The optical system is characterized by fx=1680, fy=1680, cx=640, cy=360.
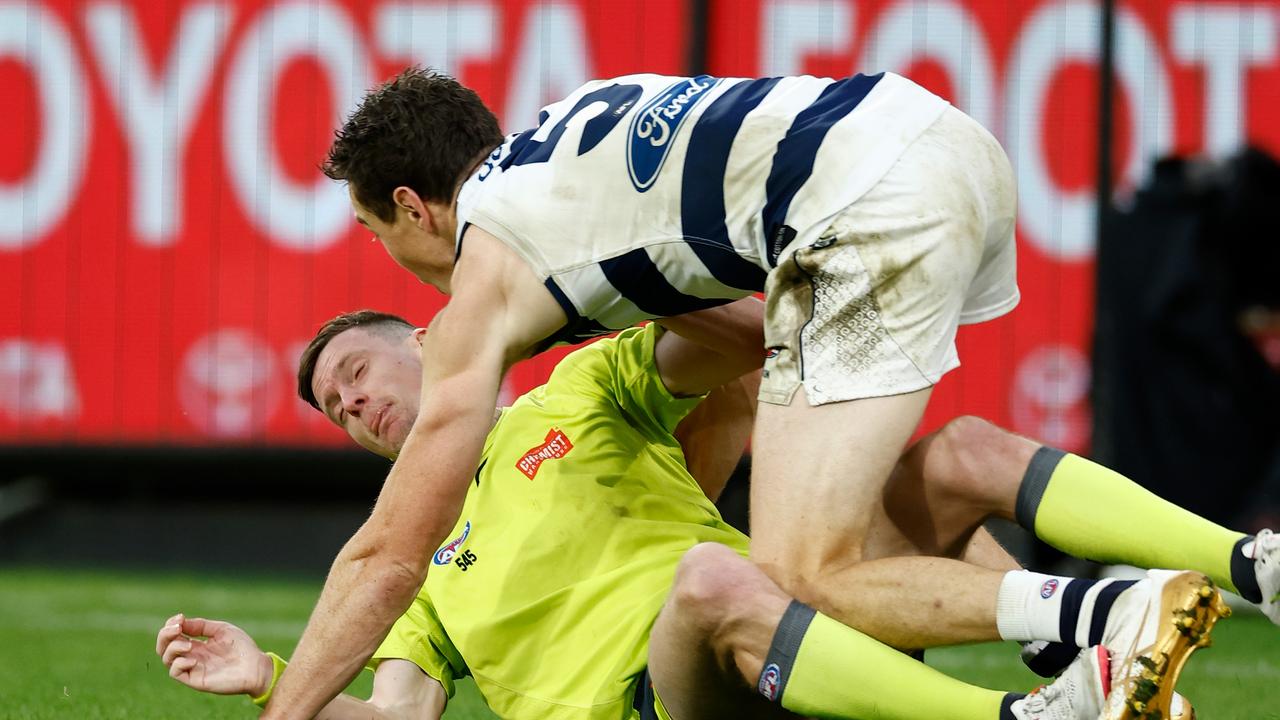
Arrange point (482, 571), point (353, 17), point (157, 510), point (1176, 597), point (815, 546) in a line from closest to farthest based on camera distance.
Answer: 1. point (1176, 597)
2. point (815, 546)
3. point (482, 571)
4. point (353, 17)
5. point (157, 510)

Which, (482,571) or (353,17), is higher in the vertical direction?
(353,17)

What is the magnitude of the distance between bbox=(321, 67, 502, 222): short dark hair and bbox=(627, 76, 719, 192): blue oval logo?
41 centimetres

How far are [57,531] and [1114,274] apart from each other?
208 inches

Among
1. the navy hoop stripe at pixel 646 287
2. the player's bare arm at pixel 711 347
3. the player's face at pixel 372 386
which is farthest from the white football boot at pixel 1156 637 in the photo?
the player's face at pixel 372 386

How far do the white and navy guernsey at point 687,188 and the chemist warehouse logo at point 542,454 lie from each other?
0.42 meters

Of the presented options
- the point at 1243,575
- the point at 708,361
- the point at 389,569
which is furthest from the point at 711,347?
the point at 1243,575

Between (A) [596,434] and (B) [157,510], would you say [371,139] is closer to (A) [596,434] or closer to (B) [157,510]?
(A) [596,434]

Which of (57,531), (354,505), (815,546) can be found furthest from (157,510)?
(815,546)

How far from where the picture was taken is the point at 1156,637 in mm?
2596

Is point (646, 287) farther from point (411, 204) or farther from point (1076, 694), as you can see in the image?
point (1076, 694)

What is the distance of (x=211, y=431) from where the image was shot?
26.0ft

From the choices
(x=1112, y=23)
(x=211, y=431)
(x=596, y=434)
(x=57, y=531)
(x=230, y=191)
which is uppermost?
(x=1112, y=23)

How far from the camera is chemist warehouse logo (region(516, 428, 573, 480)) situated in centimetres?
351

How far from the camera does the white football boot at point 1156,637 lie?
2.56 metres
